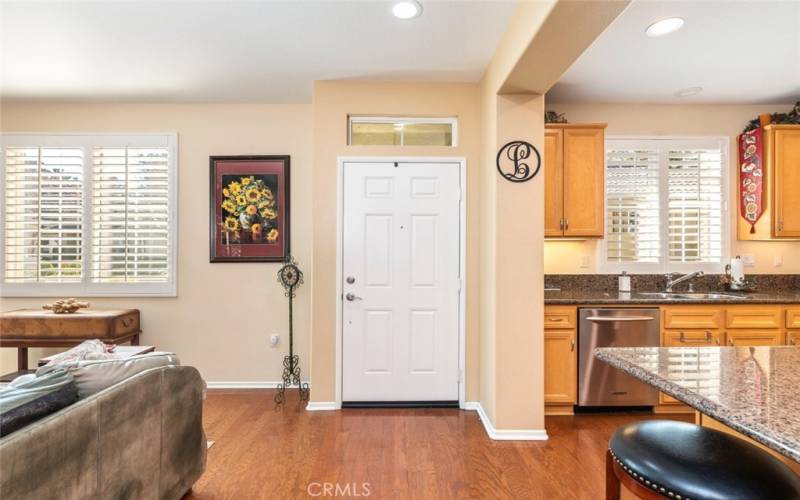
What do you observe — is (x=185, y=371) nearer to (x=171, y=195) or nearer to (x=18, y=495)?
(x=18, y=495)

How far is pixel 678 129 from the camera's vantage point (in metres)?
3.62

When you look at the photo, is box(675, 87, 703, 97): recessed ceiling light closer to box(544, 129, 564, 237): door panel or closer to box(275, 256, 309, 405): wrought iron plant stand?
box(544, 129, 564, 237): door panel

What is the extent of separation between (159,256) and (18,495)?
287cm

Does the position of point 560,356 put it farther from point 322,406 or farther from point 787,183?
point 787,183

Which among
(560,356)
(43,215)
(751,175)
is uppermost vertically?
(751,175)

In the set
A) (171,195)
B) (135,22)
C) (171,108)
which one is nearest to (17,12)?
(135,22)

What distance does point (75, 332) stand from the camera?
3.16m

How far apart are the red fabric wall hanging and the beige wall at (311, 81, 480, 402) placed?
256cm

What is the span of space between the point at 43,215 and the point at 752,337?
6.24 m

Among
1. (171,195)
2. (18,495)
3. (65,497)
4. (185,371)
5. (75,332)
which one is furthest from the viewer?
(171,195)

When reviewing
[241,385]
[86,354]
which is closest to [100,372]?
[86,354]

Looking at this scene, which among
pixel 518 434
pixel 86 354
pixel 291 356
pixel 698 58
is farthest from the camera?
pixel 291 356

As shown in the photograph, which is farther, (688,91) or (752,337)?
(688,91)
